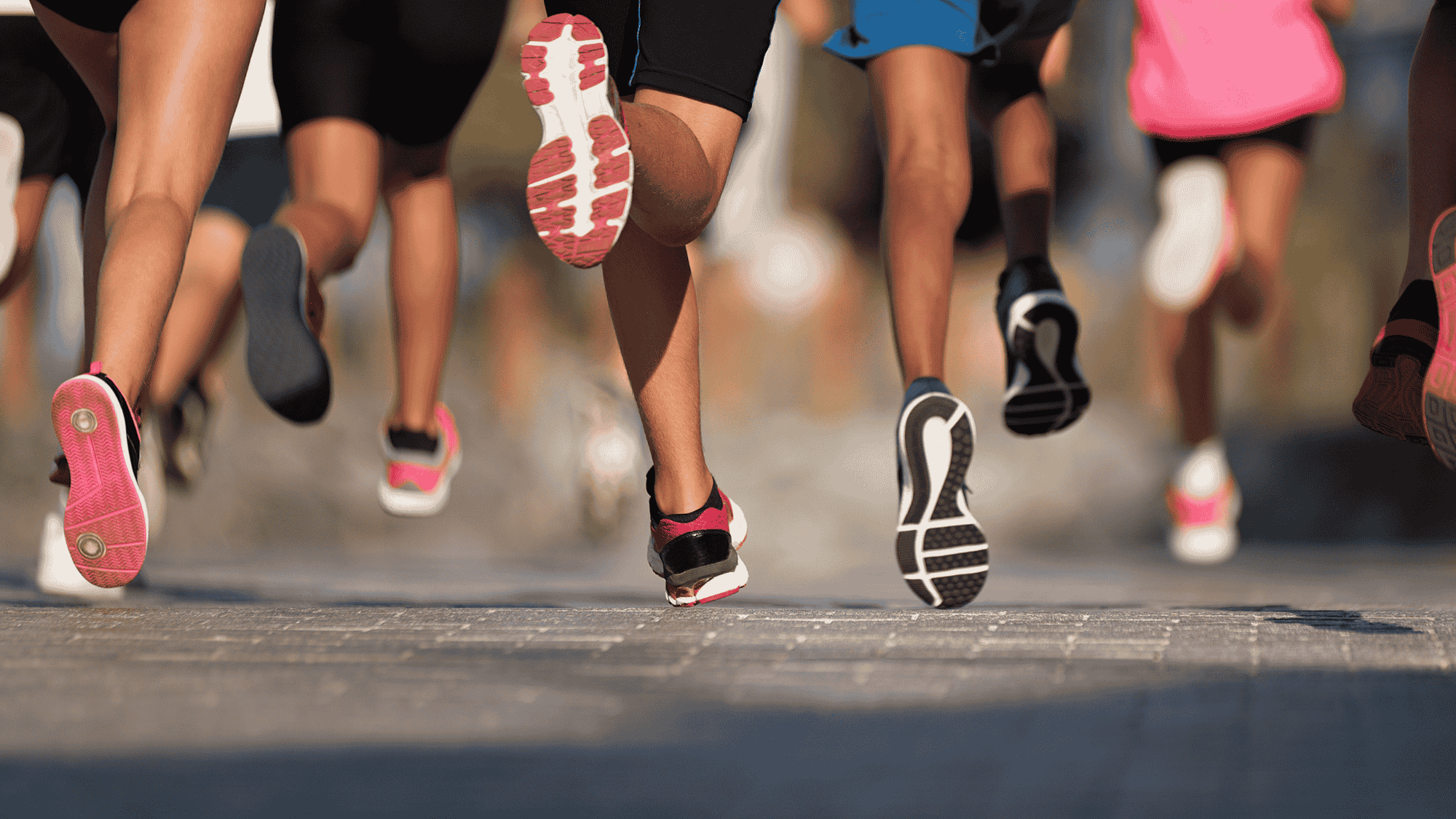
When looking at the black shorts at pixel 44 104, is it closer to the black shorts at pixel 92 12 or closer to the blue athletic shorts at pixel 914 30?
the black shorts at pixel 92 12

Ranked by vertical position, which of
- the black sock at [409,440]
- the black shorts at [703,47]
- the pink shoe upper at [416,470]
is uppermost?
the black shorts at [703,47]

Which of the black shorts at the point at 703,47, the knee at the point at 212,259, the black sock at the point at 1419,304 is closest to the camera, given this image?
the black shorts at the point at 703,47

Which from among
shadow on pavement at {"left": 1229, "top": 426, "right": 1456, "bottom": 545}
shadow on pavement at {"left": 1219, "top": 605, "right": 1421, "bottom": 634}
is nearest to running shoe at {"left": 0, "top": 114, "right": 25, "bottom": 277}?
shadow on pavement at {"left": 1219, "top": 605, "right": 1421, "bottom": 634}

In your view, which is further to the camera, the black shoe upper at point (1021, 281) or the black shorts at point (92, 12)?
the black shoe upper at point (1021, 281)

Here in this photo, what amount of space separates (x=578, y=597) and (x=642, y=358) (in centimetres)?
107

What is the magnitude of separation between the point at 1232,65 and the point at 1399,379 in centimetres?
207

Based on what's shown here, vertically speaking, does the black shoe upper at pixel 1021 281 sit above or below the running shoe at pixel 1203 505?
above

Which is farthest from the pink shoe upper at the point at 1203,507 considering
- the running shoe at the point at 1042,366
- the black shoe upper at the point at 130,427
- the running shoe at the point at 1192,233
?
the black shoe upper at the point at 130,427

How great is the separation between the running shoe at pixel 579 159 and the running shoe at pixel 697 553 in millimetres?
687

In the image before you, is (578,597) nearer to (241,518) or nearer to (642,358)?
(642,358)

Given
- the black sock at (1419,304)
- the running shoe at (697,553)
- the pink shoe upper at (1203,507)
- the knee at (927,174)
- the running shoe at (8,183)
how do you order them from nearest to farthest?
1. the black sock at (1419,304)
2. the running shoe at (697,553)
3. the knee at (927,174)
4. the running shoe at (8,183)
5. the pink shoe upper at (1203,507)

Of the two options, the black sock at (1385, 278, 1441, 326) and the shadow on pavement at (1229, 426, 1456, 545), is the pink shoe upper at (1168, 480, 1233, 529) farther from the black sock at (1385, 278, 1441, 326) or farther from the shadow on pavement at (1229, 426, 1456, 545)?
the black sock at (1385, 278, 1441, 326)

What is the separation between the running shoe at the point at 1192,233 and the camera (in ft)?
12.8

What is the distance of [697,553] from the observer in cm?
218
